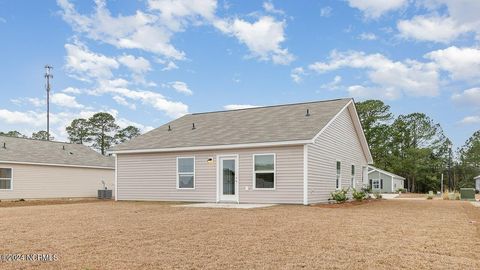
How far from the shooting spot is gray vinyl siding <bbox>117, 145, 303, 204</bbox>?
54.3 ft

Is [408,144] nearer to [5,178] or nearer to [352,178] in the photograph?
[352,178]

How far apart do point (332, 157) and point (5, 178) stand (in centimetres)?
1873

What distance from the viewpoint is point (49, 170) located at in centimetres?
2753

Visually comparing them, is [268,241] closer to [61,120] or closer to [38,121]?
[38,121]

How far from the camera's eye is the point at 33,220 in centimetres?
1127

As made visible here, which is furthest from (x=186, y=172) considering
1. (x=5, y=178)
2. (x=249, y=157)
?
(x=5, y=178)

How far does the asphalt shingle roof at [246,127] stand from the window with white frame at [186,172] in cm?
73

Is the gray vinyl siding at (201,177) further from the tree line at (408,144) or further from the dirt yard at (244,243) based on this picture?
the tree line at (408,144)

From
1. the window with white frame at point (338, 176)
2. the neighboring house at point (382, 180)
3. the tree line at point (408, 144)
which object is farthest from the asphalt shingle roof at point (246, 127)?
the tree line at point (408, 144)

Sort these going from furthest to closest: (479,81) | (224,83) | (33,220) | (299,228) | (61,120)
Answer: (61,120) < (479,81) < (224,83) < (33,220) < (299,228)

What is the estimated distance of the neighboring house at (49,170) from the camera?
25.2 m

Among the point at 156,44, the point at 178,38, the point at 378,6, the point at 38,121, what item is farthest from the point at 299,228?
the point at 38,121

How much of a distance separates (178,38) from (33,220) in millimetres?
11550

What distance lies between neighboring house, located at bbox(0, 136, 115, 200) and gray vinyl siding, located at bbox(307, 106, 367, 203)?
58.9ft
